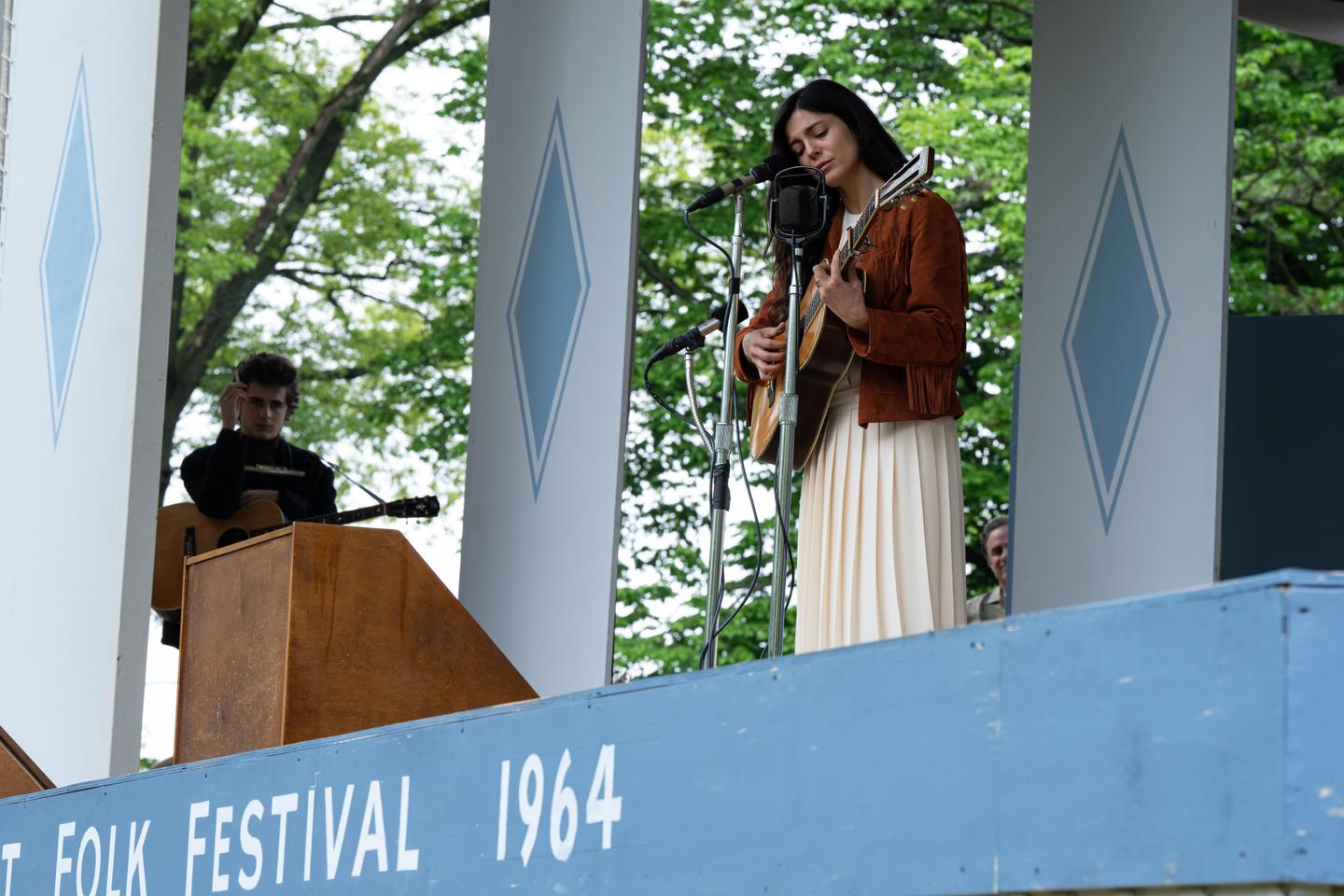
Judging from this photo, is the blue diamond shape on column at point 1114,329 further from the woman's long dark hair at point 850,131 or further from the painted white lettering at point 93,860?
the painted white lettering at point 93,860

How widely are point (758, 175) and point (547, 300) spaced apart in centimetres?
112

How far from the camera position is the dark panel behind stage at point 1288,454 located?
255 inches

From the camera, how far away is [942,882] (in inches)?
74.8

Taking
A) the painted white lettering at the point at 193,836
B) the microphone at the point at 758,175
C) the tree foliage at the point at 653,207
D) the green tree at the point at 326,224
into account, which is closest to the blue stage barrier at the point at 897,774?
the painted white lettering at the point at 193,836

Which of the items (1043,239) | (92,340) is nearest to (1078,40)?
(1043,239)

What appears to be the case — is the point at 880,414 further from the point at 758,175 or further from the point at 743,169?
the point at 743,169

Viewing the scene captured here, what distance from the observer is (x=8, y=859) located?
3.76 meters

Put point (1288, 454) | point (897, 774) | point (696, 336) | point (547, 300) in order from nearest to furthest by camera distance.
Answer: point (897, 774) < point (696, 336) < point (547, 300) < point (1288, 454)

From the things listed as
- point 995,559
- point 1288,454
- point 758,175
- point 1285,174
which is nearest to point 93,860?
point 758,175

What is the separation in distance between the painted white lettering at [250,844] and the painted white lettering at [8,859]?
0.90 metres

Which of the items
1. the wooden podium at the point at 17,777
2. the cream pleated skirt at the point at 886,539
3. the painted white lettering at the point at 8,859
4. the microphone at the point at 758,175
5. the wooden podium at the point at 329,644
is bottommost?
the painted white lettering at the point at 8,859

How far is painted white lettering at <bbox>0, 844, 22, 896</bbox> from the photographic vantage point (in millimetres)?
3729

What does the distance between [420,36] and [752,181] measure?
10.6m

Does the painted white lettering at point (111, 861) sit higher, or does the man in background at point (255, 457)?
the man in background at point (255, 457)
